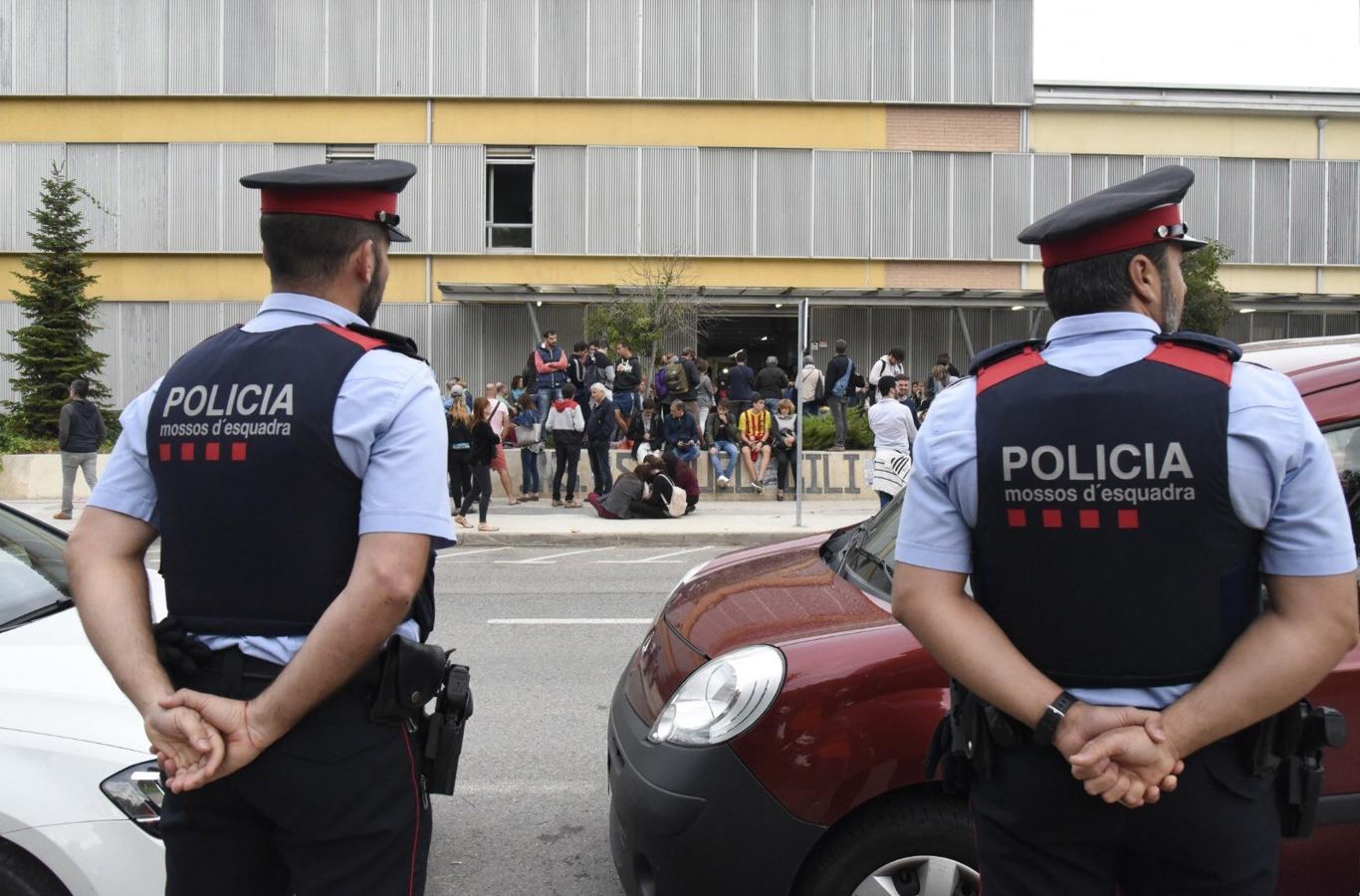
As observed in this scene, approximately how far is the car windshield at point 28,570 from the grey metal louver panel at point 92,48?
83.8ft

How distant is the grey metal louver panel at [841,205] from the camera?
2641 cm

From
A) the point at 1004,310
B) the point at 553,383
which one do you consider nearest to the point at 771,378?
the point at 553,383

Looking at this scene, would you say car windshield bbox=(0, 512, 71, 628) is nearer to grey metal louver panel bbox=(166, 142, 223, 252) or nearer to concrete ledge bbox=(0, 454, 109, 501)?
concrete ledge bbox=(0, 454, 109, 501)

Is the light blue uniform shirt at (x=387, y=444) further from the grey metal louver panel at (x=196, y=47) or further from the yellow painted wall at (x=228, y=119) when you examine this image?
the grey metal louver panel at (x=196, y=47)

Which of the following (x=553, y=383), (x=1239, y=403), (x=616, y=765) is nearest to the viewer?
(x=1239, y=403)

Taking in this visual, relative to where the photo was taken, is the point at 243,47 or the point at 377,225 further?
the point at 243,47

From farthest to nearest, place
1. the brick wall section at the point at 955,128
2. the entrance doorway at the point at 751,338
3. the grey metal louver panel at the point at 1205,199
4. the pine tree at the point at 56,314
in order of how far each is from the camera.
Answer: the grey metal louver panel at the point at 1205,199
the entrance doorway at the point at 751,338
the brick wall section at the point at 955,128
the pine tree at the point at 56,314

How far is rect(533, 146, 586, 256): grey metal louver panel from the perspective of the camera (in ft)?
86.4

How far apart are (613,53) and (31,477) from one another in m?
15.0

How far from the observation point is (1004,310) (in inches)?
1077

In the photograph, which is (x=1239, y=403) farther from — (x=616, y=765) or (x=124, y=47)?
(x=124, y=47)

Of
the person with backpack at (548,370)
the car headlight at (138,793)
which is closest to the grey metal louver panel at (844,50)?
the person with backpack at (548,370)

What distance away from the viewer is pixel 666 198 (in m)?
26.2

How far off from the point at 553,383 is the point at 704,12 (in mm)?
11502
